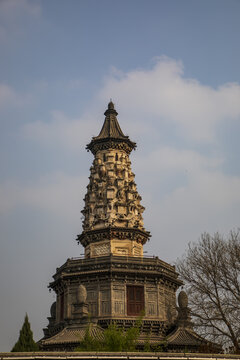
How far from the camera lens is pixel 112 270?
43125mm

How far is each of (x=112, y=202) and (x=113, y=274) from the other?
8.83 m

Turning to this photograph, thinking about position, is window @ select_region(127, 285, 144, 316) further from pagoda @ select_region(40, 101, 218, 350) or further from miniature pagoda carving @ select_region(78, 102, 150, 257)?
miniature pagoda carving @ select_region(78, 102, 150, 257)

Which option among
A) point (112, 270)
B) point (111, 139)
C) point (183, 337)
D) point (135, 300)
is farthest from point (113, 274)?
point (111, 139)

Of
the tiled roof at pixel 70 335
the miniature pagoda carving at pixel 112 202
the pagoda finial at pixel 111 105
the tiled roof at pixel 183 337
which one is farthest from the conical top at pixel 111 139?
the tiled roof at pixel 183 337

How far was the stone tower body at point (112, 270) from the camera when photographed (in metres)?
42.3

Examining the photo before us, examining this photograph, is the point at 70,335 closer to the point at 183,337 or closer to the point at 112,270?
the point at 112,270

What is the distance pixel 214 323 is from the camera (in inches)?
1148

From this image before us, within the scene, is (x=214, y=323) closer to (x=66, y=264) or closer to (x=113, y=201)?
(x=66, y=264)

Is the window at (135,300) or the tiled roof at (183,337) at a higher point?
the window at (135,300)

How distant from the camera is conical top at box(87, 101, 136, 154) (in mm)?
53094

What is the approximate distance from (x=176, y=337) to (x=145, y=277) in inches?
229

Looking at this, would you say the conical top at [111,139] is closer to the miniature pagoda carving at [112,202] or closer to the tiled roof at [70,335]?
the miniature pagoda carving at [112,202]

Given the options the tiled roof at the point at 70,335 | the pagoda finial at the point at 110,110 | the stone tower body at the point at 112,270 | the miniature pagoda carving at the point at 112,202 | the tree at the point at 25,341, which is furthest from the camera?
the pagoda finial at the point at 110,110

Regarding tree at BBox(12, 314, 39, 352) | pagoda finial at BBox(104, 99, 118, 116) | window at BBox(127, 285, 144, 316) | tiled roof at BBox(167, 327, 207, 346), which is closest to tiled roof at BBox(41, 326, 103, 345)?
window at BBox(127, 285, 144, 316)
